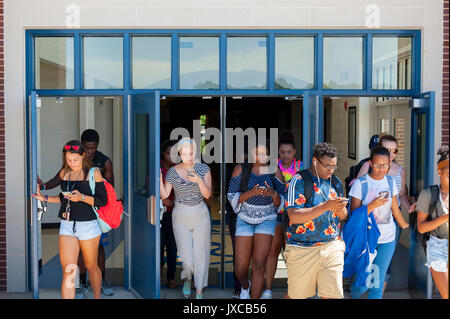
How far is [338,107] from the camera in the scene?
7.94 meters

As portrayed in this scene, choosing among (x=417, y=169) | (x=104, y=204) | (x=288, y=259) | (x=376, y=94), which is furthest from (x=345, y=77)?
(x=104, y=204)

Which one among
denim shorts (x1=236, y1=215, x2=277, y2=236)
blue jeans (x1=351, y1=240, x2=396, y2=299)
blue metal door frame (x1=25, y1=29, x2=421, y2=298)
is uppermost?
blue metal door frame (x1=25, y1=29, x2=421, y2=298)

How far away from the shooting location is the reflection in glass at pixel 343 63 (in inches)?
251

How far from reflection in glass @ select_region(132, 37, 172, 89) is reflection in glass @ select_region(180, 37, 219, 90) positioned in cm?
17

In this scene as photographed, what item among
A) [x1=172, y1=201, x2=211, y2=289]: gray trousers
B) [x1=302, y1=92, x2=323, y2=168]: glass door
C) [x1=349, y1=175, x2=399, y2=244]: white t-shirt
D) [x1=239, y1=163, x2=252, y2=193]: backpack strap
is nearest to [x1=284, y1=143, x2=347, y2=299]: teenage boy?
[x1=349, y1=175, x2=399, y2=244]: white t-shirt

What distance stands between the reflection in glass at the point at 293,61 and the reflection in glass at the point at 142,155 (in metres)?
1.61

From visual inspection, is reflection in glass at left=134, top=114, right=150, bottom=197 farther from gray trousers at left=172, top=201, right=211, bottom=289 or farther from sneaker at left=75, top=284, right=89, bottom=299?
Result: sneaker at left=75, top=284, right=89, bottom=299

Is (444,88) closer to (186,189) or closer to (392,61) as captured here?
(392,61)

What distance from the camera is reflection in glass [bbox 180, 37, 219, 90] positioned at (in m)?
6.36

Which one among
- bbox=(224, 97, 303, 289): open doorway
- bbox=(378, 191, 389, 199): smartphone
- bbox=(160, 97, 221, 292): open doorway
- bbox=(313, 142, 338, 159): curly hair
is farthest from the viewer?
bbox=(160, 97, 221, 292): open doorway

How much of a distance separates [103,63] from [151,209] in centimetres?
190

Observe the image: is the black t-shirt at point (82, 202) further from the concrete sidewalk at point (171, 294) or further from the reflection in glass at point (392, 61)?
the reflection in glass at point (392, 61)

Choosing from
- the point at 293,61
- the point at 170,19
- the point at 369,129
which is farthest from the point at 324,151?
the point at 369,129

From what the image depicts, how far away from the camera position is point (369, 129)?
781 cm
